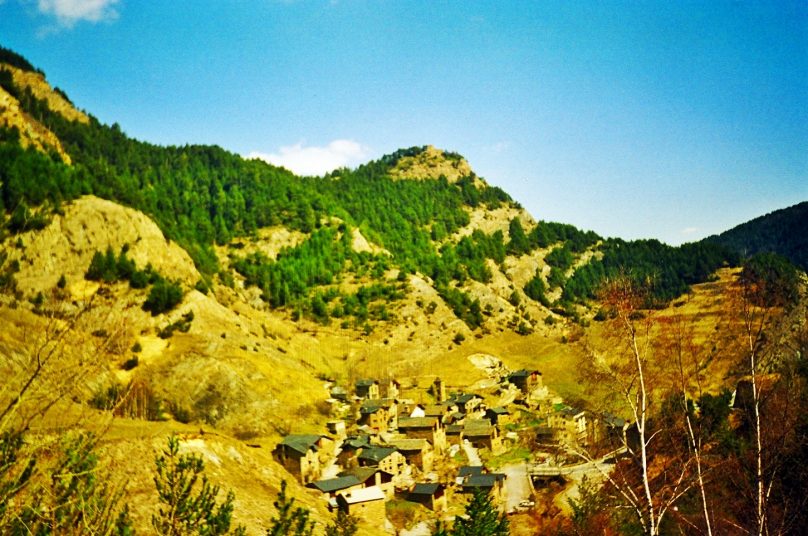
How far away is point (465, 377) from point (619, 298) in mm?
87657

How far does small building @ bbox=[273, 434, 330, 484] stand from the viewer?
4869cm

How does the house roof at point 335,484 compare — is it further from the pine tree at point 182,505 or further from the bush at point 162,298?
the bush at point 162,298

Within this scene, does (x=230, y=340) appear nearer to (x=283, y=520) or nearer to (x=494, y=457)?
(x=494, y=457)

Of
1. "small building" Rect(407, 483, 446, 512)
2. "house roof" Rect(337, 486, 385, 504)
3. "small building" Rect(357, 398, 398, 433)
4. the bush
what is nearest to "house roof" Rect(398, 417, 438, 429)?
"small building" Rect(357, 398, 398, 433)

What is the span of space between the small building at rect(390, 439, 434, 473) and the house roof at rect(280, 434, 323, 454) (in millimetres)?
11859

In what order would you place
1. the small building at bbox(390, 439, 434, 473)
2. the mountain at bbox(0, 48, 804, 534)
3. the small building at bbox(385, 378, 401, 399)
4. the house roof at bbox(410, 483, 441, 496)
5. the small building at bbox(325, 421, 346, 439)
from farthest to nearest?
1. the small building at bbox(385, 378, 401, 399)
2. the small building at bbox(325, 421, 346, 439)
3. the small building at bbox(390, 439, 434, 473)
4. the house roof at bbox(410, 483, 441, 496)
5. the mountain at bbox(0, 48, 804, 534)

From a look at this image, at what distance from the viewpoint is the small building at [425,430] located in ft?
215

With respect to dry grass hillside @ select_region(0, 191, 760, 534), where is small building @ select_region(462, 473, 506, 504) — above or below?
below

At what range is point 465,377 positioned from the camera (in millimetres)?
99750

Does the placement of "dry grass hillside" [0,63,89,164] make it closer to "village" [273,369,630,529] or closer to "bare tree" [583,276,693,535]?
"village" [273,369,630,529]

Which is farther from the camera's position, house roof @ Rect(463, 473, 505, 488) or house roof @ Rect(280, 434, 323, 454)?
house roof @ Rect(280, 434, 323, 454)

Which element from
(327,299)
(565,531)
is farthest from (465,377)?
(565,531)

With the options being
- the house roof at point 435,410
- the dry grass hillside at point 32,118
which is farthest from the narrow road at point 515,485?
the dry grass hillside at point 32,118

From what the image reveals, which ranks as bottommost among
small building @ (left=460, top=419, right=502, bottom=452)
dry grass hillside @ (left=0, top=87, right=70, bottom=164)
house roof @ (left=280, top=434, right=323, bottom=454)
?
small building @ (left=460, top=419, right=502, bottom=452)
